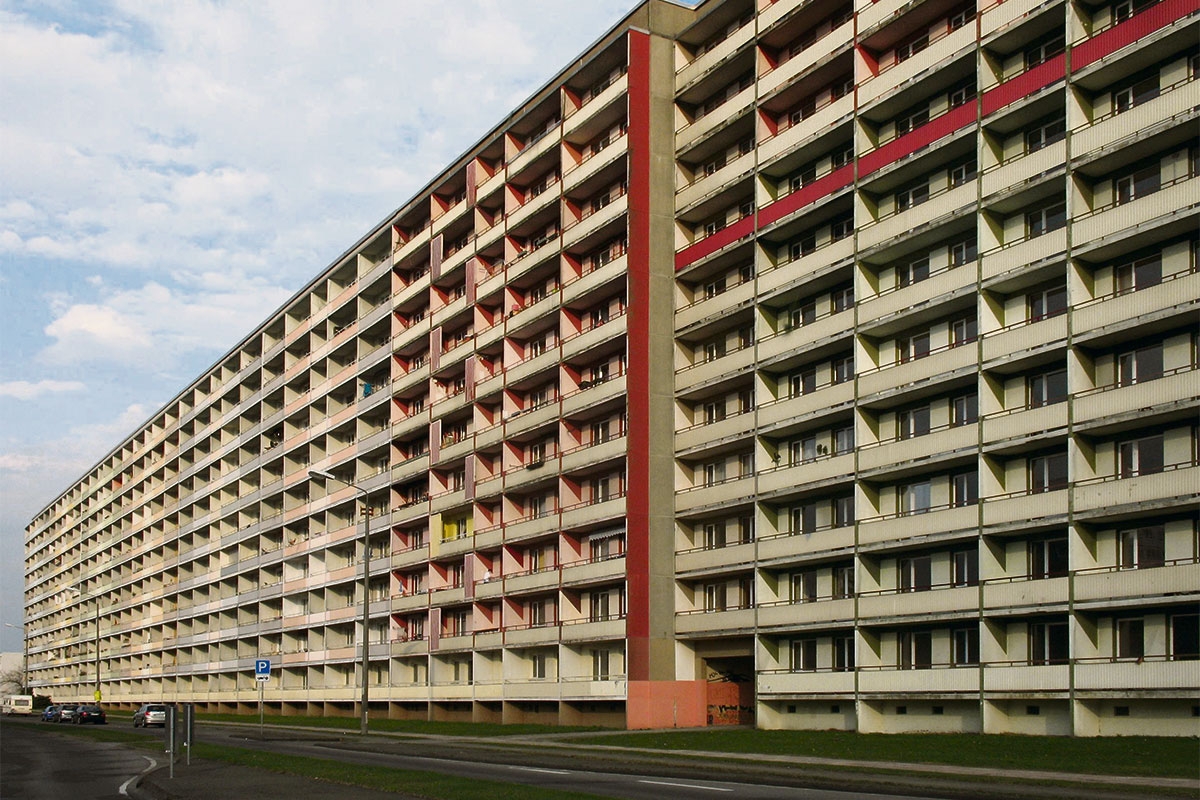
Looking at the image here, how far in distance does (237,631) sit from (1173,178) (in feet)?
293

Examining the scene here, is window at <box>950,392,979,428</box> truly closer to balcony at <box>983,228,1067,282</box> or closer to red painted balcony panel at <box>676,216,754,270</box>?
balcony at <box>983,228,1067,282</box>

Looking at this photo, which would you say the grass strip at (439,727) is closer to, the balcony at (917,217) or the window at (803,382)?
the window at (803,382)

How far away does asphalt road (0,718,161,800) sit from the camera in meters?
27.7

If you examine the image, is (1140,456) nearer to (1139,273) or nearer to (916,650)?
(1139,273)

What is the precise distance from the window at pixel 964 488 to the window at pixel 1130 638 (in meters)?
7.12

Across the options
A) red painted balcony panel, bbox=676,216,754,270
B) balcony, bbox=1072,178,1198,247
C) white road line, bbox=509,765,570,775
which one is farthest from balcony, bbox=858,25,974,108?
white road line, bbox=509,765,570,775

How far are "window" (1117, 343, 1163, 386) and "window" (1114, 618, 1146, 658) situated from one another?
23.6 feet

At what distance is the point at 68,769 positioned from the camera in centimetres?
3628

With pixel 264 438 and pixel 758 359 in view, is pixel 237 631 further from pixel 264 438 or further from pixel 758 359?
pixel 758 359

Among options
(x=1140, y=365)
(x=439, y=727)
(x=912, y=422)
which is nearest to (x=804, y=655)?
(x=912, y=422)

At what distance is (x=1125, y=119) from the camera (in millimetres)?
39812

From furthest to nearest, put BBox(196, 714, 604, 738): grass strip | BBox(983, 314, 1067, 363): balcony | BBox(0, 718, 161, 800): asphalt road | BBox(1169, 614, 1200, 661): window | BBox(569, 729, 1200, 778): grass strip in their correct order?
BBox(196, 714, 604, 738): grass strip < BBox(983, 314, 1067, 363): balcony < BBox(1169, 614, 1200, 661): window < BBox(569, 729, 1200, 778): grass strip < BBox(0, 718, 161, 800): asphalt road

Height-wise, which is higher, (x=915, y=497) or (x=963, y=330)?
(x=963, y=330)

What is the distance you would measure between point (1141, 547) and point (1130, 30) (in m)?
15.6
